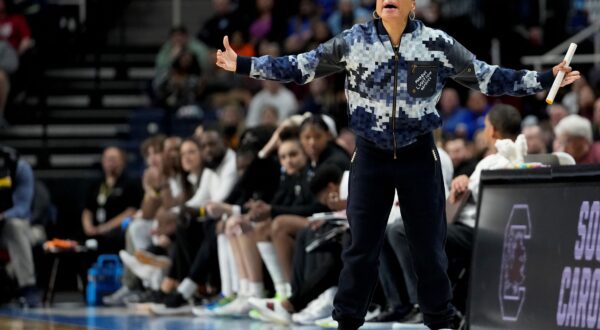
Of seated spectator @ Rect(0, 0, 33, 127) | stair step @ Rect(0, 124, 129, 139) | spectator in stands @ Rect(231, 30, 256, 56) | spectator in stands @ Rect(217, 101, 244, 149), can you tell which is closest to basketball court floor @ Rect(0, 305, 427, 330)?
spectator in stands @ Rect(217, 101, 244, 149)

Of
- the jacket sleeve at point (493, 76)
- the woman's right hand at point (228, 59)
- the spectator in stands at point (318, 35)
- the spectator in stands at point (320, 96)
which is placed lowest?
the jacket sleeve at point (493, 76)

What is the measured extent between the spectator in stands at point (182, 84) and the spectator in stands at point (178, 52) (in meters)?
0.11

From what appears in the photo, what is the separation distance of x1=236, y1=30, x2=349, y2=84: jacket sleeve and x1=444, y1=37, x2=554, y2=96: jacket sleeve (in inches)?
21.0

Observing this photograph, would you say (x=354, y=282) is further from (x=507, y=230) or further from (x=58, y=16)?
(x=58, y=16)

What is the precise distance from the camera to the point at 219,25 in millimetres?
18750

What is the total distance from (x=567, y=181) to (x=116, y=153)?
832cm

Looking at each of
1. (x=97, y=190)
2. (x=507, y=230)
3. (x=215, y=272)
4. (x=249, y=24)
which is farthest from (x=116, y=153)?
(x=507, y=230)

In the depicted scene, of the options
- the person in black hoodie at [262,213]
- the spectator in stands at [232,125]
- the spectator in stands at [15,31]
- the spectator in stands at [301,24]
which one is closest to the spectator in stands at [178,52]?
the spectator in stands at [301,24]

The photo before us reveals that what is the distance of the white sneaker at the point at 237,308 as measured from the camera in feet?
→ 35.0

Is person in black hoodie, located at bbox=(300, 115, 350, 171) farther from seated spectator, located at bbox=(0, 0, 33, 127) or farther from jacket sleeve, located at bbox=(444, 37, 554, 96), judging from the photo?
seated spectator, located at bbox=(0, 0, 33, 127)

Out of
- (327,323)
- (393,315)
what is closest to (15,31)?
(327,323)

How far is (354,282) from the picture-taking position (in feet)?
21.6

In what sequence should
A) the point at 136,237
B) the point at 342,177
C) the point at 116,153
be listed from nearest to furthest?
the point at 342,177 → the point at 136,237 → the point at 116,153

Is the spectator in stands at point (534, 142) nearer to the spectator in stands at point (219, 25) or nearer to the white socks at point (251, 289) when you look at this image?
the white socks at point (251, 289)
